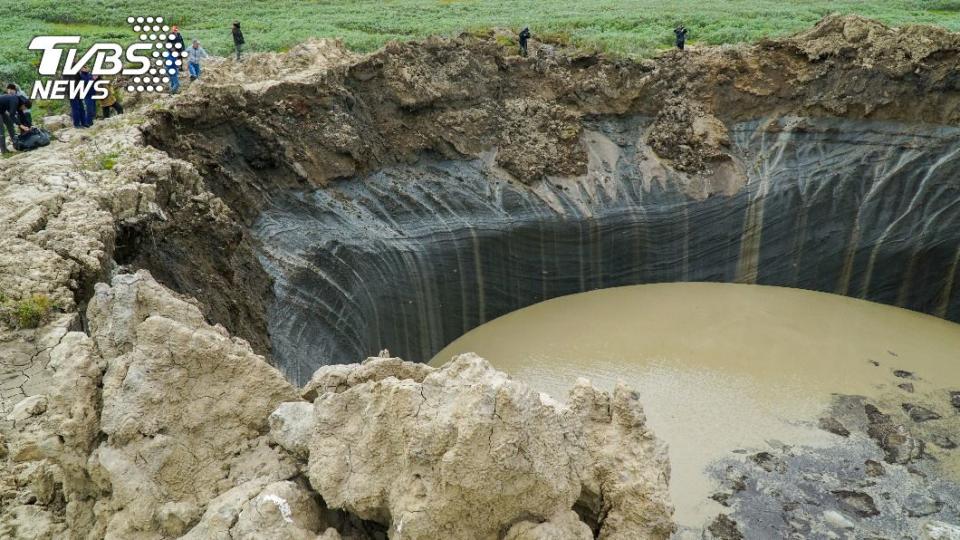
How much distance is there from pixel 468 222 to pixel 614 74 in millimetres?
5601

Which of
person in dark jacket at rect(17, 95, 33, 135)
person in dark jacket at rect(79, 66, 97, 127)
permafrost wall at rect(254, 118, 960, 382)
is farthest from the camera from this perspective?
permafrost wall at rect(254, 118, 960, 382)

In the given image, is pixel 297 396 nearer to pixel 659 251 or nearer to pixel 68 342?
pixel 68 342

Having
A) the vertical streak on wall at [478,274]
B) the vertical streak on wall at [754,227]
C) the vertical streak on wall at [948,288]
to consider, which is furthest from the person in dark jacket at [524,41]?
the vertical streak on wall at [948,288]

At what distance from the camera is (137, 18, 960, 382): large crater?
14.8 metres

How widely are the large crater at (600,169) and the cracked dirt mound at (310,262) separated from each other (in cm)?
7

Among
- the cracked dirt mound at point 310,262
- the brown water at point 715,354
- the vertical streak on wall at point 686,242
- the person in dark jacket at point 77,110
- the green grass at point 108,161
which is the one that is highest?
the person in dark jacket at point 77,110

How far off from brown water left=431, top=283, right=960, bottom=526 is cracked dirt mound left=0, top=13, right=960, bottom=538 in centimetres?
109

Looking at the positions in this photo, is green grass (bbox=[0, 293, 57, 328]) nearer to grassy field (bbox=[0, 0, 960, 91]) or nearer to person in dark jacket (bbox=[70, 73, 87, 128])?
person in dark jacket (bbox=[70, 73, 87, 128])

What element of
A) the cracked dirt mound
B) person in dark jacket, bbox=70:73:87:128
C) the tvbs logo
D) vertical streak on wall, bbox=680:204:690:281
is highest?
the tvbs logo

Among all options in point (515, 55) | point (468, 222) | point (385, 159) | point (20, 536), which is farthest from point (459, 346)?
point (20, 536)

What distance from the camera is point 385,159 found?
53.1 feet

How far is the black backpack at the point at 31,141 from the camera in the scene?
1186 centimetres

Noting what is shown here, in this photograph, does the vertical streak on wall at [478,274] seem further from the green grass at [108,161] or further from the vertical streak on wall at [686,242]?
→ the green grass at [108,161]

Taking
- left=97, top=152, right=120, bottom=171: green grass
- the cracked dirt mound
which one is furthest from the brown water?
left=97, top=152, right=120, bottom=171: green grass
